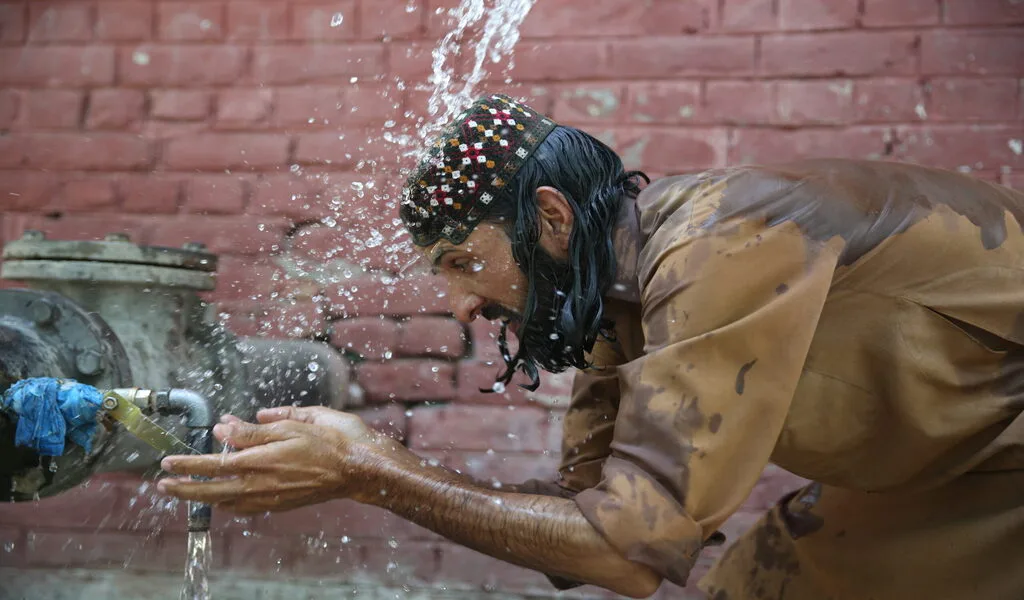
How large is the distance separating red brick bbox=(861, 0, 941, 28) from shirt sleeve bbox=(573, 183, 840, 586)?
5.11 feet

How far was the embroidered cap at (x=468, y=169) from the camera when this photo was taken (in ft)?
6.09

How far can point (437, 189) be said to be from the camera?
1.87 meters

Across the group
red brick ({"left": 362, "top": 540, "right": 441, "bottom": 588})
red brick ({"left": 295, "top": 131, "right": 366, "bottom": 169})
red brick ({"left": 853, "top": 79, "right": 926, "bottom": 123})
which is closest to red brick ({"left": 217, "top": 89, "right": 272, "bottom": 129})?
red brick ({"left": 295, "top": 131, "right": 366, "bottom": 169})

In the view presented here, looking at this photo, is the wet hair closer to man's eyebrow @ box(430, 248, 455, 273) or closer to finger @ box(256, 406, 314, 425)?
man's eyebrow @ box(430, 248, 455, 273)

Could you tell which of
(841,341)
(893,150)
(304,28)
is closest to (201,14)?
(304,28)

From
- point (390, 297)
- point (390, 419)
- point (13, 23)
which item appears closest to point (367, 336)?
point (390, 297)

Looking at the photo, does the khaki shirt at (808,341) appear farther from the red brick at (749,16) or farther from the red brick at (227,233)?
the red brick at (227,233)

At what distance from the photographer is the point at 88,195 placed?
10.4ft

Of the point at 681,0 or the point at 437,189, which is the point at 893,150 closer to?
the point at 681,0

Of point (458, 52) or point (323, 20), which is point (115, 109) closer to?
point (323, 20)

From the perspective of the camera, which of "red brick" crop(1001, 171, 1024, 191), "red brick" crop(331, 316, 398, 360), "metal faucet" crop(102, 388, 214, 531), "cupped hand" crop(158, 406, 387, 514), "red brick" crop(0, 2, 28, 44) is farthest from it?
"red brick" crop(0, 2, 28, 44)

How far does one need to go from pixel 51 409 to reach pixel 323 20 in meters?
1.69

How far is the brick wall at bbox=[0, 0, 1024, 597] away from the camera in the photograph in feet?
9.36

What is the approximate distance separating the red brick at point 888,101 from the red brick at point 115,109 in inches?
87.1
